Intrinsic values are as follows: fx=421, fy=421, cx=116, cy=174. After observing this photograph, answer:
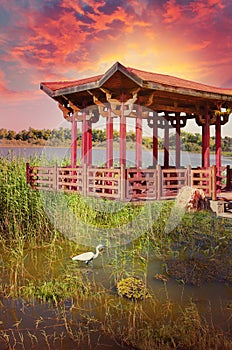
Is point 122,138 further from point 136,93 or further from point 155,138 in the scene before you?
point 155,138

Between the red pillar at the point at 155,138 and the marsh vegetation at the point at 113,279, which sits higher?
the red pillar at the point at 155,138

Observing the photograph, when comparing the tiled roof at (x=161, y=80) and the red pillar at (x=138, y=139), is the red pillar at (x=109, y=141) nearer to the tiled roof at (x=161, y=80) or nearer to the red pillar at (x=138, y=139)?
the red pillar at (x=138, y=139)

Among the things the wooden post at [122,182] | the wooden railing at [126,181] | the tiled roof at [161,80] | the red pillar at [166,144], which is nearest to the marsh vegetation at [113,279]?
the wooden railing at [126,181]

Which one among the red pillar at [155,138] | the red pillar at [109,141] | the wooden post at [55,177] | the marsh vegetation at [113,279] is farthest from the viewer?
the red pillar at [155,138]

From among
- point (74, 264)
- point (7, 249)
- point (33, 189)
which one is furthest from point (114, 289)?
point (33, 189)

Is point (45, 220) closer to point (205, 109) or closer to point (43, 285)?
point (43, 285)

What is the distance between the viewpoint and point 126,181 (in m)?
8.21

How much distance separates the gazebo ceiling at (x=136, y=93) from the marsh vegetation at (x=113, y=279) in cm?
230

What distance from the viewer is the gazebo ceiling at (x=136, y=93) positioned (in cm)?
855

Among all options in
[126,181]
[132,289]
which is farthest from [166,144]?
[132,289]

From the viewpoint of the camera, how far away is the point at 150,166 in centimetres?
1220

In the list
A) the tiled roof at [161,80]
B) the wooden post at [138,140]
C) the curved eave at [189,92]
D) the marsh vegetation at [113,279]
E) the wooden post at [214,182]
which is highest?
the tiled roof at [161,80]

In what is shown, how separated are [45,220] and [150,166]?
378 cm

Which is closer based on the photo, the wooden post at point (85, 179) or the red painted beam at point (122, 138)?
the red painted beam at point (122, 138)
